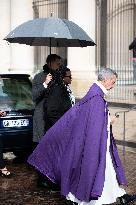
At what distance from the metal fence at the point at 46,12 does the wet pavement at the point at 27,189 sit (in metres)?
10.5

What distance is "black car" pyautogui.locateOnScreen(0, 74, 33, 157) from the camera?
26.5 ft

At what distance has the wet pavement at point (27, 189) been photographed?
6410 mm

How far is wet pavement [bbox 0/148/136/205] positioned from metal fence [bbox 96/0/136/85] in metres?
8.06

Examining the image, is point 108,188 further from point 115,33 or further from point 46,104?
point 115,33

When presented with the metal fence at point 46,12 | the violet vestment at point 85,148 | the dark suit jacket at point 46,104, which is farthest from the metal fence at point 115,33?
the violet vestment at point 85,148

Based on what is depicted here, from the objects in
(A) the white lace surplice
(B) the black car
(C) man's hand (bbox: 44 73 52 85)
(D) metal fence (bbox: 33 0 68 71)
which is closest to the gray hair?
(A) the white lace surplice

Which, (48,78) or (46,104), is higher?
(48,78)

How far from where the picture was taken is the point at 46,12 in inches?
744

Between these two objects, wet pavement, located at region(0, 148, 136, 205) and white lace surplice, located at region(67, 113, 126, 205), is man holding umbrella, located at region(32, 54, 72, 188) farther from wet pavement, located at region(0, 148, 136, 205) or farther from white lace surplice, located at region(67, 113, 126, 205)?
white lace surplice, located at region(67, 113, 126, 205)

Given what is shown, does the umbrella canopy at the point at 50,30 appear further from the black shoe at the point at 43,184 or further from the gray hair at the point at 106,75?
the black shoe at the point at 43,184

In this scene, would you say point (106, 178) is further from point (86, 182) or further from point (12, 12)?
point (12, 12)

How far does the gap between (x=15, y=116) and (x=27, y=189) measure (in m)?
1.52

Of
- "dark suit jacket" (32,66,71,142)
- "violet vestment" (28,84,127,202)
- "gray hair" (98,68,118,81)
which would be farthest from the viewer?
"dark suit jacket" (32,66,71,142)

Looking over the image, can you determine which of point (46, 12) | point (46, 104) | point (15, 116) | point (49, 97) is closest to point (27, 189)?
point (46, 104)
